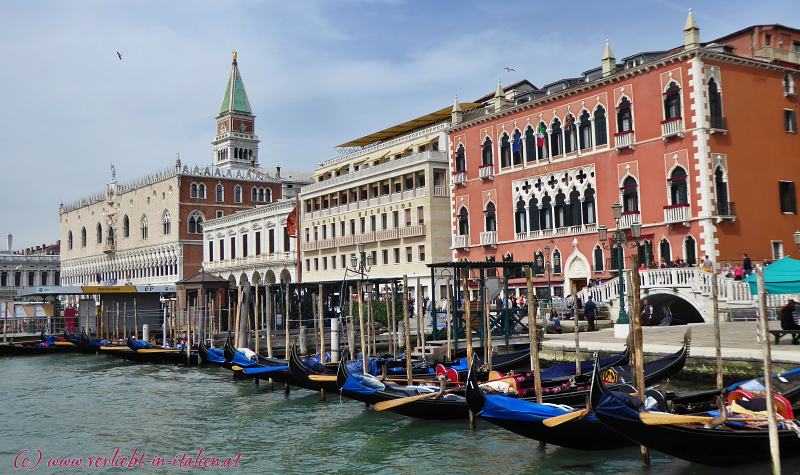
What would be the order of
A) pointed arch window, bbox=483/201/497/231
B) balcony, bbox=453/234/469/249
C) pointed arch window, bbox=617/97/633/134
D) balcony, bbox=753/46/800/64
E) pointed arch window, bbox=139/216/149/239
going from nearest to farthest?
1. pointed arch window, bbox=617/97/633/134
2. balcony, bbox=753/46/800/64
3. pointed arch window, bbox=483/201/497/231
4. balcony, bbox=453/234/469/249
5. pointed arch window, bbox=139/216/149/239

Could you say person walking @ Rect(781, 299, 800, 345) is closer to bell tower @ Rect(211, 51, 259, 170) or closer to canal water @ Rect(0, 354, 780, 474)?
canal water @ Rect(0, 354, 780, 474)

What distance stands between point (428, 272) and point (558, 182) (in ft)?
29.1

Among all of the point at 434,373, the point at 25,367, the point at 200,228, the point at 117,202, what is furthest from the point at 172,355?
the point at 117,202

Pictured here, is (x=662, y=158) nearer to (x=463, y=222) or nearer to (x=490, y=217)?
(x=490, y=217)

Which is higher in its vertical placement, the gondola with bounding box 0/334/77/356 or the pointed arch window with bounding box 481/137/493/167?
the pointed arch window with bounding box 481/137/493/167

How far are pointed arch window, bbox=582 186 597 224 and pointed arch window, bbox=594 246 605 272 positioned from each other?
43.6 inches

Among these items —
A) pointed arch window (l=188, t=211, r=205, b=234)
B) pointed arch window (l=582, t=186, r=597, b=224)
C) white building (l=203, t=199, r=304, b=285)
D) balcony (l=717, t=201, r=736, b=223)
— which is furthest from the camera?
pointed arch window (l=188, t=211, r=205, b=234)

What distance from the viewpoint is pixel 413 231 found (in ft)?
122

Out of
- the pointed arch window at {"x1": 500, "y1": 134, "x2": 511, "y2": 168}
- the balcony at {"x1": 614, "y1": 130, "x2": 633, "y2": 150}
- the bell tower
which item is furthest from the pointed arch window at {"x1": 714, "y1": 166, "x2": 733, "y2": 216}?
the bell tower

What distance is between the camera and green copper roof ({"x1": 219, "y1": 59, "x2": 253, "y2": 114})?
7538 cm

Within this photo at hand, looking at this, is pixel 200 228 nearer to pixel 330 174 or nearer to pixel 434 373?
pixel 330 174

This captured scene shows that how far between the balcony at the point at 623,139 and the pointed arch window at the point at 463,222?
27.6 ft

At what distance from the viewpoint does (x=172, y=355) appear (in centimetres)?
2708

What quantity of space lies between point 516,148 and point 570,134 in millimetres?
2706
